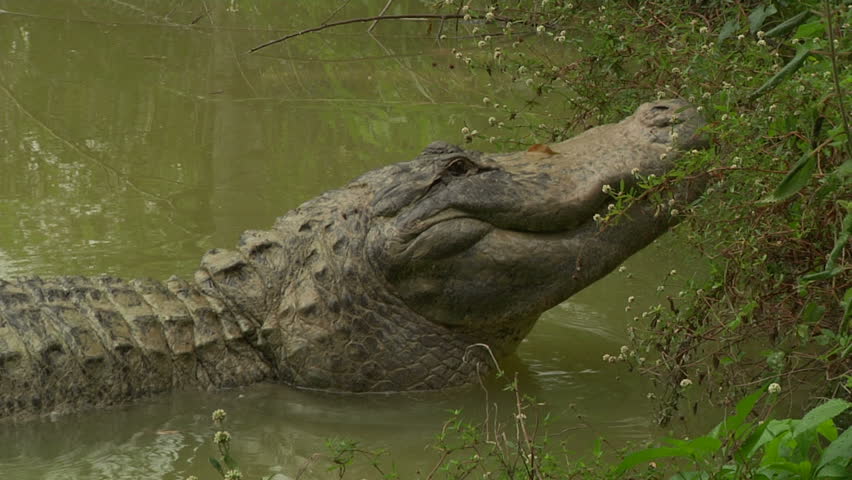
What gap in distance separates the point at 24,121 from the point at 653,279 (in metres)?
4.86

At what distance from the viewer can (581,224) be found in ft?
15.7

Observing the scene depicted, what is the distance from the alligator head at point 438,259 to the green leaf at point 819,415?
6.28 ft

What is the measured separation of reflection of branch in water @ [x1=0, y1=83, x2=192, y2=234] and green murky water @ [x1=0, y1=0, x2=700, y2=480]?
20mm

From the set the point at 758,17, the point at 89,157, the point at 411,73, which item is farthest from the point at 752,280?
the point at 411,73

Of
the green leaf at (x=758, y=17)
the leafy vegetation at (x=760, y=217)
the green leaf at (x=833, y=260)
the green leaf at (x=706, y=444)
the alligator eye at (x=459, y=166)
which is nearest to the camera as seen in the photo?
the green leaf at (x=833, y=260)

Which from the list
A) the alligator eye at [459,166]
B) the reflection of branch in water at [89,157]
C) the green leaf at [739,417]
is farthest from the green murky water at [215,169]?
the green leaf at [739,417]

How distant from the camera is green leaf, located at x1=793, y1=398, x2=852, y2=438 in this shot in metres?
2.73

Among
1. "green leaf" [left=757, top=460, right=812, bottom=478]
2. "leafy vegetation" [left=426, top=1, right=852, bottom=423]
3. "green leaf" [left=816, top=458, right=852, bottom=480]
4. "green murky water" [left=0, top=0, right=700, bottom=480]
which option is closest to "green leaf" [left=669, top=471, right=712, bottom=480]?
"green leaf" [left=757, top=460, right=812, bottom=478]

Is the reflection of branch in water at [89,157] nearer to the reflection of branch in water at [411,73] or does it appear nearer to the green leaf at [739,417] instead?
the reflection of branch in water at [411,73]

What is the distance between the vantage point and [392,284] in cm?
484

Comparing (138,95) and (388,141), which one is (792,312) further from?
(138,95)

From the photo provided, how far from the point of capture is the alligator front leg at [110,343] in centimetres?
445

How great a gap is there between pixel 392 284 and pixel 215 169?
11.2 feet

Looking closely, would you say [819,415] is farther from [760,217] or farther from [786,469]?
[760,217]
